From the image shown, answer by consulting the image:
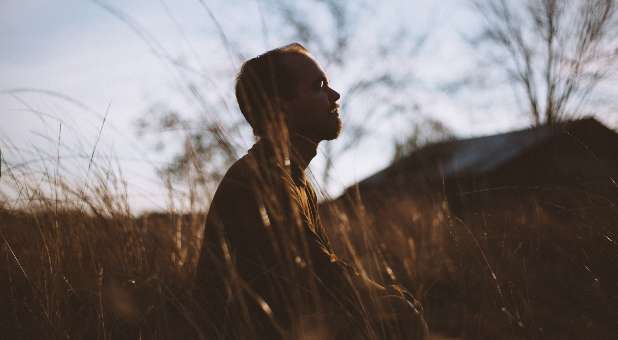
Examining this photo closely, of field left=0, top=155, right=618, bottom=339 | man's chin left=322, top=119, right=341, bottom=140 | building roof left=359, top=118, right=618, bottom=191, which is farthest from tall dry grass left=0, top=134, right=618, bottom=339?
building roof left=359, top=118, right=618, bottom=191

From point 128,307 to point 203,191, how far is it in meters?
0.56

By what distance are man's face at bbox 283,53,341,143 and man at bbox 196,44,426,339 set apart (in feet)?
0.74

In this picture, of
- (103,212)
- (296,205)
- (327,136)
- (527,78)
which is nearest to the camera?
(296,205)

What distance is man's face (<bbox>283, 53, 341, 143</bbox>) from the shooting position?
1607mm

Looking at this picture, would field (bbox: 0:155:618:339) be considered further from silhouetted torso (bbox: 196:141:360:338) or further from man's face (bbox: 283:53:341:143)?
man's face (bbox: 283:53:341:143)

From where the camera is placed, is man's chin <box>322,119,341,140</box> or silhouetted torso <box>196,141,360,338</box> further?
man's chin <box>322,119,341,140</box>

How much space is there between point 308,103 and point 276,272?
71cm

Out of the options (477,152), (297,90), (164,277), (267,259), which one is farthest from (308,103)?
(477,152)

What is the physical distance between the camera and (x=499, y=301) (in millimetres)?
1709

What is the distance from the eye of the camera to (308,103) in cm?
161

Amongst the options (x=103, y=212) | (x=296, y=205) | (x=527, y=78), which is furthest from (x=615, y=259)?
(x=527, y=78)

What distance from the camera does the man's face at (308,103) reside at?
1.61 metres

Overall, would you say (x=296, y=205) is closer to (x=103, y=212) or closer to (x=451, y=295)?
(x=103, y=212)

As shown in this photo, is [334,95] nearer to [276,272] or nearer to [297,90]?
[297,90]
